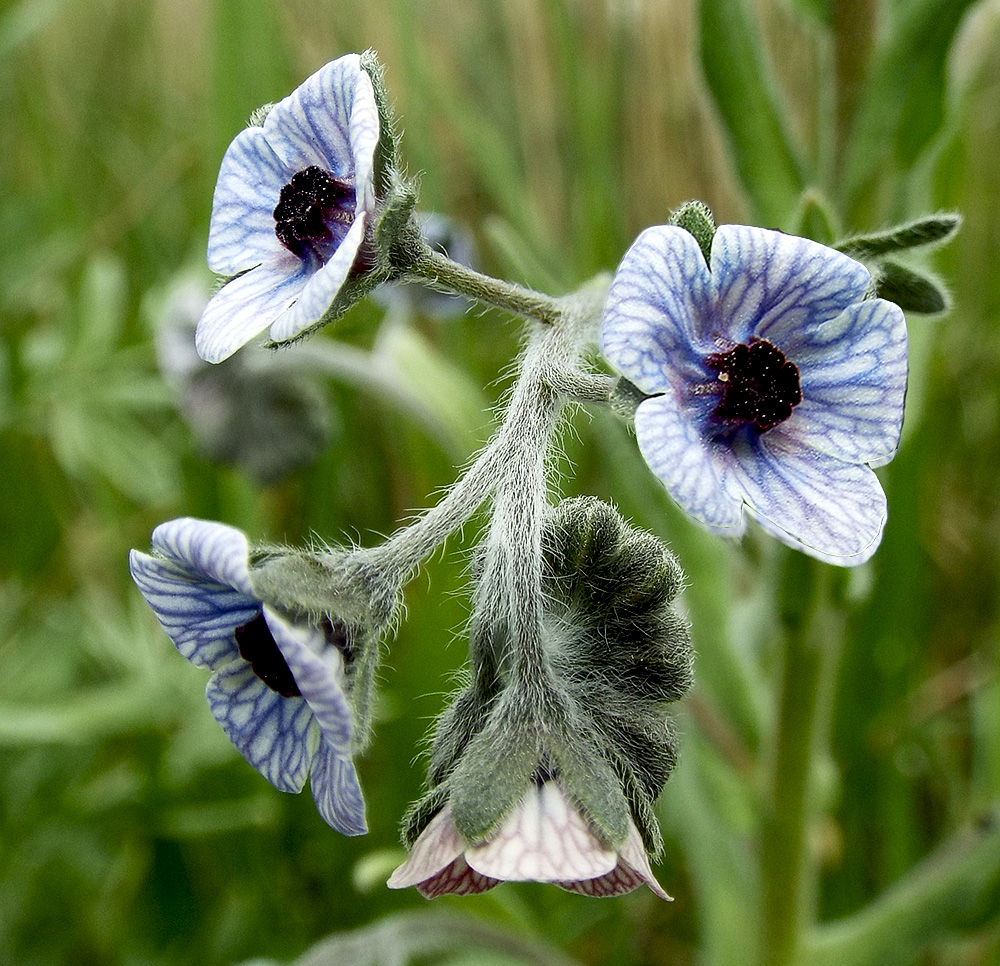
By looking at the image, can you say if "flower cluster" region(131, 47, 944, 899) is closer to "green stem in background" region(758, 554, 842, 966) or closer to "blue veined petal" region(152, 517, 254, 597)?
"blue veined petal" region(152, 517, 254, 597)

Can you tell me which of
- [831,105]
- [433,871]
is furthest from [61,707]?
[831,105]

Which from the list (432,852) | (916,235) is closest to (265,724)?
(432,852)

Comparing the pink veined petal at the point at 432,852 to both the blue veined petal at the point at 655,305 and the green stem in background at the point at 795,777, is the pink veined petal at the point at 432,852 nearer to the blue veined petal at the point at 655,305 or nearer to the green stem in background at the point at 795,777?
the blue veined petal at the point at 655,305

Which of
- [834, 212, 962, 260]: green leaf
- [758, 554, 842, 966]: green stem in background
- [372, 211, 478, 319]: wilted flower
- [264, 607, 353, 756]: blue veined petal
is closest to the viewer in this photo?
[264, 607, 353, 756]: blue veined petal

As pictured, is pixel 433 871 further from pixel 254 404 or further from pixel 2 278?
pixel 2 278

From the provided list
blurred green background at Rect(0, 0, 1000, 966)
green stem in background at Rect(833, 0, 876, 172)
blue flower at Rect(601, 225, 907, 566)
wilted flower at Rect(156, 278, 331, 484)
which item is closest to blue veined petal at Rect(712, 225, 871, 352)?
blue flower at Rect(601, 225, 907, 566)

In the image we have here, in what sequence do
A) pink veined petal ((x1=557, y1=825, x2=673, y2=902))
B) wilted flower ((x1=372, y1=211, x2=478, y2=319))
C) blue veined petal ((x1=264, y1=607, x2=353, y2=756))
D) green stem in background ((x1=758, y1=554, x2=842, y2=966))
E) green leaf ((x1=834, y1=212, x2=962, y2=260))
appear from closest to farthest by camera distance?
blue veined petal ((x1=264, y1=607, x2=353, y2=756)) < pink veined petal ((x1=557, y1=825, x2=673, y2=902)) < green leaf ((x1=834, y1=212, x2=962, y2=260)) < green stem in background ((x1=758, y1=554, x2=842, y2=966)) < wilted flower ((x1=372, y1=211, x2=478, y2=319))
